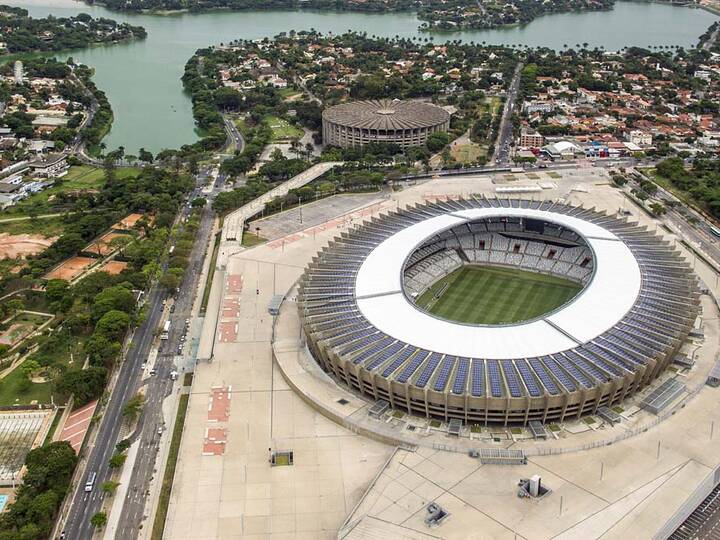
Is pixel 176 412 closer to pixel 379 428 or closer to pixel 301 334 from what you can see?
pixel 301 334

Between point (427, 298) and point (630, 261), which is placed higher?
point (630, 261)

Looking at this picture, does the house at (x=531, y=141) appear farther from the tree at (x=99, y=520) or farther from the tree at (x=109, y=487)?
the tree at (x=99, y=520)

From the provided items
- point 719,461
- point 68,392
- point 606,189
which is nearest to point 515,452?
point 719,461

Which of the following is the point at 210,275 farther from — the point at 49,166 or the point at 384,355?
the point at 49,166

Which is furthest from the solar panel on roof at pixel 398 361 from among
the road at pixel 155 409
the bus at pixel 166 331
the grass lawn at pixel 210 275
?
the grass lawn at pixel 210 275

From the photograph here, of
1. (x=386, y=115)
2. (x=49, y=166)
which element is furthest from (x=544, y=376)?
(x=49, y=166)

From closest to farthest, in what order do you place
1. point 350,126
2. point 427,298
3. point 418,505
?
point 418,505
point 427,298
point 350,126

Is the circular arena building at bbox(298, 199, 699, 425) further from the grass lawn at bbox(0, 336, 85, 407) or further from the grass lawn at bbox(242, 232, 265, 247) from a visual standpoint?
the grass lawn at bbox(0, 336, 85, 407)

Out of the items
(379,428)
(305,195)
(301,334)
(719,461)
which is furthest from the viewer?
(305,195)
